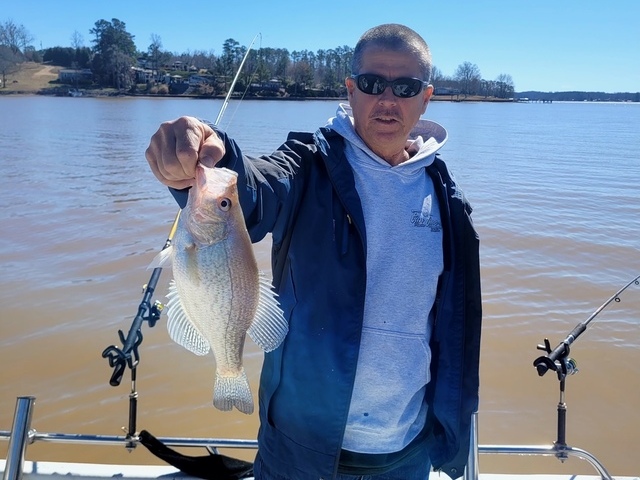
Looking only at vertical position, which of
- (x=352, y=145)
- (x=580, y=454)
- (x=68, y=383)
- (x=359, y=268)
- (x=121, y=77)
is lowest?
(x=68, y=383)

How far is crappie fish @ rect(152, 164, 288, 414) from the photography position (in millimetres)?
1693

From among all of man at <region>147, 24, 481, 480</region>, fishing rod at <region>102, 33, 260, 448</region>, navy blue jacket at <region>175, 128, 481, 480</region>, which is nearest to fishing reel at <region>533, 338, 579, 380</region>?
man at <region>147, 24, 481, 480</region>

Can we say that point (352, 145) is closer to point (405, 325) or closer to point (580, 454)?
point (405, 325)

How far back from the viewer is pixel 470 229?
2.38 meters

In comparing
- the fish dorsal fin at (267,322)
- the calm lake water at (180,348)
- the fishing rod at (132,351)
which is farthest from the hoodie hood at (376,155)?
the calm lake water at (180,348)

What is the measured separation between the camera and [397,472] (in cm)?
235

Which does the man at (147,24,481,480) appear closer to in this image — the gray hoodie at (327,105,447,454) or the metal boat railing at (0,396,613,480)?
the gray hoodie at (327,105,447,454)

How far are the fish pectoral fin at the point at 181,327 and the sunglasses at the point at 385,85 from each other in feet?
3.69

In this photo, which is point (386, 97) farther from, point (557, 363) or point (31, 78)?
point (31, 78)

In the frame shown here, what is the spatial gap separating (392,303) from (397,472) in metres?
0.73

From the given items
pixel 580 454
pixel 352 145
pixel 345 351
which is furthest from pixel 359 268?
pixel 580 454

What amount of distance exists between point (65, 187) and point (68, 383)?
1107 cm

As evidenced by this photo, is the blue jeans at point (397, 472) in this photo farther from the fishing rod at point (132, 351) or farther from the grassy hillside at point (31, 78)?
the grassy hillside at point (31, 78)

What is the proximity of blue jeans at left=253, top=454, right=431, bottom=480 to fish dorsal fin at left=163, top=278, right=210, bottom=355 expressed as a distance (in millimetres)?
Result: 638
